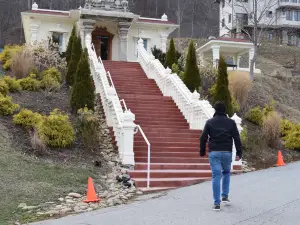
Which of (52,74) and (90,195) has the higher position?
(52,74)

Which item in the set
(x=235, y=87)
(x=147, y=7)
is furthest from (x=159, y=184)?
(x=147, y=7)

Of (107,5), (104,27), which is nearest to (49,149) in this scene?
(107,5)

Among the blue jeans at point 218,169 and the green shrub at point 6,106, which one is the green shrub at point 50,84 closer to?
the green shrub at point 6,106

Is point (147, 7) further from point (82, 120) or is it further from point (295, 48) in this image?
point (82, 120)

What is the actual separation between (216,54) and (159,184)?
21.9 meters

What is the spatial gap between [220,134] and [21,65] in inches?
513

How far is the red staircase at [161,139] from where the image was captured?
1184 centimetres

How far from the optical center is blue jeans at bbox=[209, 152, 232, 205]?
7.70 metres

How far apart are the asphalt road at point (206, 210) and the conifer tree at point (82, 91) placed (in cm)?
629

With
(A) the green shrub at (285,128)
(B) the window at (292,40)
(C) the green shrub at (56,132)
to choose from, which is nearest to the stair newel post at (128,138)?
(C) the green shrub at (56,132)

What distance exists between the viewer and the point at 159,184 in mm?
11195

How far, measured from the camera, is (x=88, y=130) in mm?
13227

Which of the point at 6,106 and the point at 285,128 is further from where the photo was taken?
the point at 285,128

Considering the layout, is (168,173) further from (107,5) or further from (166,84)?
(107,5)
